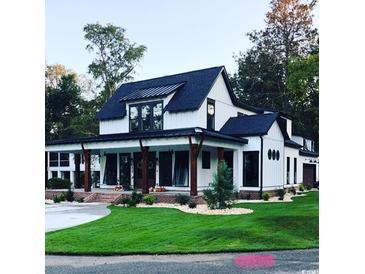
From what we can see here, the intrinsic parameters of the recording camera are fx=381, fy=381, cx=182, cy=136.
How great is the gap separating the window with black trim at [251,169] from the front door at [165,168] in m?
3.09

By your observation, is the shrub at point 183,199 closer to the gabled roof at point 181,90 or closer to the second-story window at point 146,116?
the gabled roof at point 181,90

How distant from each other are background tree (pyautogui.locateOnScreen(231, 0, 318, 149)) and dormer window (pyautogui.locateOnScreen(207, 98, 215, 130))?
2047 mm

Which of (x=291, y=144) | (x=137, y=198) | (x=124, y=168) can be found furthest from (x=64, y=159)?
(x=291, y=144)

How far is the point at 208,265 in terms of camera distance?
5137mm

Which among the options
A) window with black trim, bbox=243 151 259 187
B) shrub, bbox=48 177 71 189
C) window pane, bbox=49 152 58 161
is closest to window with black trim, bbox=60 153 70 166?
window pane, bbox=49 152 58 161

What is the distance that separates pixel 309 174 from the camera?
18.5m

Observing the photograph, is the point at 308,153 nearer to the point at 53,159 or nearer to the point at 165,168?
the point at 165,168

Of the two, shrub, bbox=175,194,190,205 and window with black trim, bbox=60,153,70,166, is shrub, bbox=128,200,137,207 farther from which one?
window with black trim, bbox=60,153,70,166

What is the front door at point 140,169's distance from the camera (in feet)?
54.0
